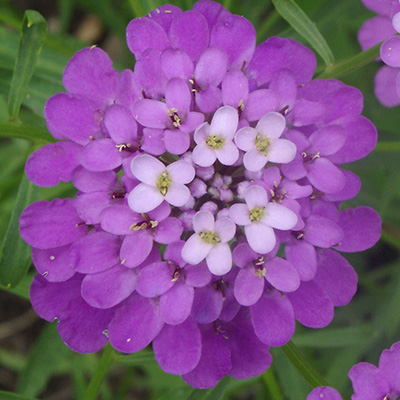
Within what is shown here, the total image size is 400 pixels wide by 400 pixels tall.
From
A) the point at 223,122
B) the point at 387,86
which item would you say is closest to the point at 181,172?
the point at 223,122

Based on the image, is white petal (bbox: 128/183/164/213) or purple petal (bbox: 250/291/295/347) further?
purple petal (bbox: 250/291/295/347)

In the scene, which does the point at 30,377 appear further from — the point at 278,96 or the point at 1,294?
the point at 278,96

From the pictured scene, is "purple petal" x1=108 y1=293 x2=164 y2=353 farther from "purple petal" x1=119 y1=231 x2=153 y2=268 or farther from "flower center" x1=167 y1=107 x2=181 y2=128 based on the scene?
"flower center" x1=167 y1=107 x2=181 y2=128

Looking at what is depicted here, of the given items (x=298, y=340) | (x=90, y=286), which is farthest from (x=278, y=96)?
(x=298, y=340)

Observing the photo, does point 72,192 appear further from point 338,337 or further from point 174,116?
point 338,337

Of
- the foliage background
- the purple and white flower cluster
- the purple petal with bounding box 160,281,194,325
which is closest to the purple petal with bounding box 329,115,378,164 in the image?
the purple and white flower cluster

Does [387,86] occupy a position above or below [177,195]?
above
